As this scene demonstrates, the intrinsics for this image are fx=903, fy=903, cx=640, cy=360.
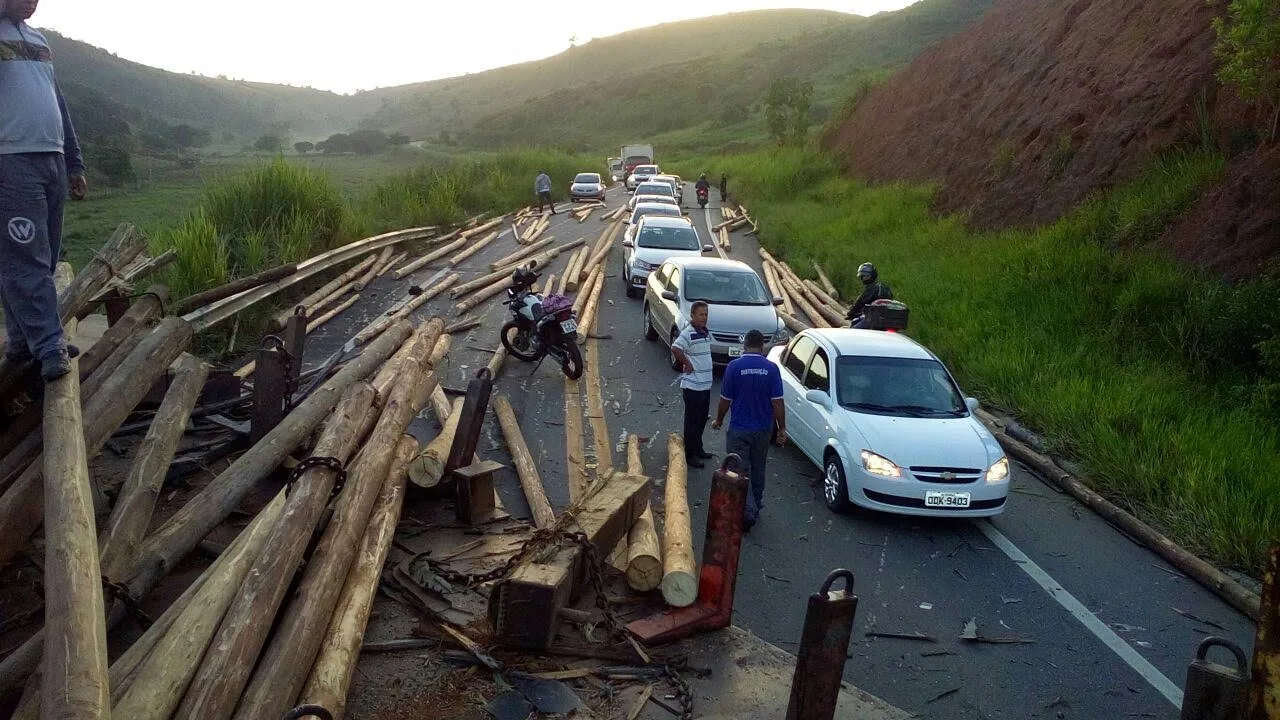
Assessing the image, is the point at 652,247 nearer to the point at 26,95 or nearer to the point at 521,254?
the point at 521,254

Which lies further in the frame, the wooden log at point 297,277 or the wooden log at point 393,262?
the wooden log at point 393,262

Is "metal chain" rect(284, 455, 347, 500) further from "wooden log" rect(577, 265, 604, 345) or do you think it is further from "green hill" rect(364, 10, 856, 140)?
"green hill" rect(364, 10, 856, 140)

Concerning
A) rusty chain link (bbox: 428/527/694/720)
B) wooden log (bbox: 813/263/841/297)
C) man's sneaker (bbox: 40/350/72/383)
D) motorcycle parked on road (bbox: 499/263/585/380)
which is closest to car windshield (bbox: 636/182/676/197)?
wooden log (bbox: 813/263/841/297)

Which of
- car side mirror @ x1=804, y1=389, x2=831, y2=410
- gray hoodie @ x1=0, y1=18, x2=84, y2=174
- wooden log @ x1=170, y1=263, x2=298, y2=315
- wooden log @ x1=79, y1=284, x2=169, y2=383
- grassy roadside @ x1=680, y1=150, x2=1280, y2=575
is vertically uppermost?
gray hoodie @ x1=0, y1=18, x2=84, y2=174

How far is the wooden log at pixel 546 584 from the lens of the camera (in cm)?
548

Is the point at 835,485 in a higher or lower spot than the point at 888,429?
lower

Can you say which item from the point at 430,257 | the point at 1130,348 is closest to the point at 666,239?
the point at 430,257

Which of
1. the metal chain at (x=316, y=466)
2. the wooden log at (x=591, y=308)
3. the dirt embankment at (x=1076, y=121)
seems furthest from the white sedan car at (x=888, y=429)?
the dirt embankment at (x=1076, y=121)

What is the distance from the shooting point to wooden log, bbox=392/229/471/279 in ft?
65.4

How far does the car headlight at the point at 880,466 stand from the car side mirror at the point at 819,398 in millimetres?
982

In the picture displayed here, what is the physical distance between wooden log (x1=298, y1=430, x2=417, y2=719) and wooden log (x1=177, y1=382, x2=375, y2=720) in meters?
0.33

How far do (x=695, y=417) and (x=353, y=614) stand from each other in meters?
4.98

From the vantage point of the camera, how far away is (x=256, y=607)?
4488mm

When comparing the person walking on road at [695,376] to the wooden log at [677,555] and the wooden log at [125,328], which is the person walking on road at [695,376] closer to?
the wooden log at [677,555]
